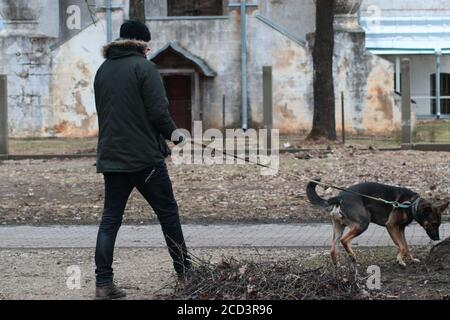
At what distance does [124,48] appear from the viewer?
23.5 ft

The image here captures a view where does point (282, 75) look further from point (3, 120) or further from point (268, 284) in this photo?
point (268, 284)

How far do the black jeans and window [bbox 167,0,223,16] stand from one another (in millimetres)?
28102

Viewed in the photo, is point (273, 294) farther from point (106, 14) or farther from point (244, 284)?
point (106, 14)

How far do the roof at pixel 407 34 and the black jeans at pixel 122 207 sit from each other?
2991 cm

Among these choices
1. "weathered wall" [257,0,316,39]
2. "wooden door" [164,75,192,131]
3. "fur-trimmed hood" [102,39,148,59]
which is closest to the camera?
"fur-trimmed hood" [102,39,148,59]

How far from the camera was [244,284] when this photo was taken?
637 cm

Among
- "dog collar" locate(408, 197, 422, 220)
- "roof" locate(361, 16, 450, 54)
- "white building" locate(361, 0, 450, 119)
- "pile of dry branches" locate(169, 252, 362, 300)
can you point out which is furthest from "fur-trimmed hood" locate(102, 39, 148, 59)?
"roof" locate(361, 16, 450, 54)

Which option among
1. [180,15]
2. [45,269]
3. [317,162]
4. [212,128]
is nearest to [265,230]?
[45,269]

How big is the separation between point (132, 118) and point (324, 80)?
55.4ft

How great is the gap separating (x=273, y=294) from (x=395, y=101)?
2662 centimetres

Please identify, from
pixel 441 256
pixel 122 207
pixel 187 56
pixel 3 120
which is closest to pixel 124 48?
pixel 122 207

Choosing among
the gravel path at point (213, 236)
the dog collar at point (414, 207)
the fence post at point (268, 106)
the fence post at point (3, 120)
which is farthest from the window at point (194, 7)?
the dog collar at point (414, 207)

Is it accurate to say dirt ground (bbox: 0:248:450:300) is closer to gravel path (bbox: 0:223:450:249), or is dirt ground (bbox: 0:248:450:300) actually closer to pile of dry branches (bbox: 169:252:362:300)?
pile of dry branches (bbox: 169:252:362:300)

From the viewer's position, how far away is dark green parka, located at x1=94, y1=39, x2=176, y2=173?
275 inches
